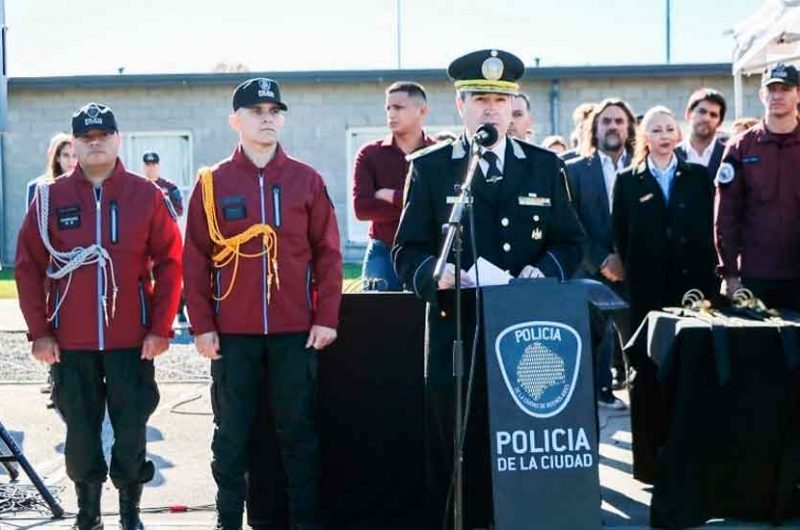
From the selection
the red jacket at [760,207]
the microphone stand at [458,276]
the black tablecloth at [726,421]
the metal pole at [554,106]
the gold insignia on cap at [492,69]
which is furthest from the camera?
the metal pole at [554,106]

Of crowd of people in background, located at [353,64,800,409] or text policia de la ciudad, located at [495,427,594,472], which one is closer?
text policia de la ciudad, located at [495,427,594,472]

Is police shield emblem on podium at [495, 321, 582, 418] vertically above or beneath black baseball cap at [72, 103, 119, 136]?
beneath

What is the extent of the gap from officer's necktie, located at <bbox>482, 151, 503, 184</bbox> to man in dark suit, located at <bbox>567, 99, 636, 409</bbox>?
2.50 meters

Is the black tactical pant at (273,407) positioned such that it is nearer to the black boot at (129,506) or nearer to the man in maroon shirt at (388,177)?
the black boot at (129,506)

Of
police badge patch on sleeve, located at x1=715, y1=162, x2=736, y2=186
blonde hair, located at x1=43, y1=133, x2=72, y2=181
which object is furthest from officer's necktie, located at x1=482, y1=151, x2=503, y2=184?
blonde hair, located at x1=43, y1=133, x2=72, y2=181

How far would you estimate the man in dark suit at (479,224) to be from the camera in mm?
4973

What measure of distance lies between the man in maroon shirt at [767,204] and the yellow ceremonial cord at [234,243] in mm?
2781

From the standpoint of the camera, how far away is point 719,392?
5336 mm

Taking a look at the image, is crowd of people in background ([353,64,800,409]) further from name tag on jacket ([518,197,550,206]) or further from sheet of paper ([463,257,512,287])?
sheet of paper ([463,257,512,287])

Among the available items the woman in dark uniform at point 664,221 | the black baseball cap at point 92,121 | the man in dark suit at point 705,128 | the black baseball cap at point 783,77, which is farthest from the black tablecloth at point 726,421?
the man in dark suit at point 705,128

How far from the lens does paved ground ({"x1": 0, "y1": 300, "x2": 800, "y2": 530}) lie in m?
5.93

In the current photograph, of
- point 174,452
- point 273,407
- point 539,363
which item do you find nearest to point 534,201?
point 539,363

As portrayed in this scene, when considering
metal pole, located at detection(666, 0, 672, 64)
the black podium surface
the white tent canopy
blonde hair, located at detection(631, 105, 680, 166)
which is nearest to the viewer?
the black podium surface

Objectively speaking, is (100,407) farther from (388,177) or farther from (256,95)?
(388,177)
